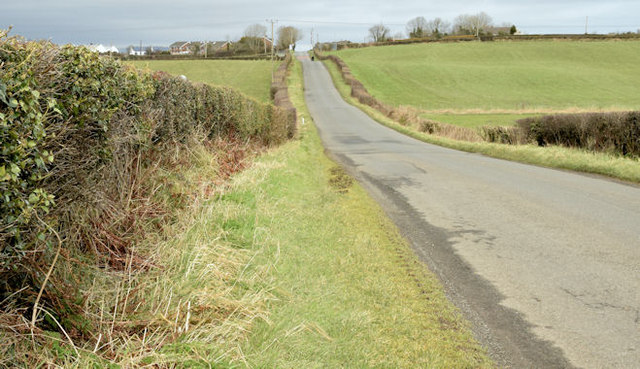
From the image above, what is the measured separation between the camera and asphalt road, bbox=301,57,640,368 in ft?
15.6

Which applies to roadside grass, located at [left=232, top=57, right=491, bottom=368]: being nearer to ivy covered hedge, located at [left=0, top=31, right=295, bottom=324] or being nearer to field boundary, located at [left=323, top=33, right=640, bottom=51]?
ivy covered hedge, located at [left=0, top=31, right=295, bottom=324]

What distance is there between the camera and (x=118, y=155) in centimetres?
604

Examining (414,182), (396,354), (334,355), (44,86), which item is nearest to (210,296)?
(334,355)

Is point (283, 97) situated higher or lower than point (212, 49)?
lower

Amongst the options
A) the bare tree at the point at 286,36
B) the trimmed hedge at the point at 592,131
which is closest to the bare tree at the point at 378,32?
the bare tree at the point at 286,36

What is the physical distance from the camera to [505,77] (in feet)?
239

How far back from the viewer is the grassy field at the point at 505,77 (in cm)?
5491

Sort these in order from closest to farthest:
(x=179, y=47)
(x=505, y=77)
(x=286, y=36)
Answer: (x=505, y=77), (x=286, y=36), (x=179, y=47)

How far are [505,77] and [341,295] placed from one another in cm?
7369

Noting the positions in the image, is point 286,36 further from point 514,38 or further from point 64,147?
point 64,147

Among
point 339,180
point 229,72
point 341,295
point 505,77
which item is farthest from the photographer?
point 229,72

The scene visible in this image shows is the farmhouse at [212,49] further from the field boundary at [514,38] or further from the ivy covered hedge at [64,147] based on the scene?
the ivy covered hedge at [64,147]

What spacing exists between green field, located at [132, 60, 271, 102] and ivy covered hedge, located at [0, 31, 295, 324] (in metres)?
45.9

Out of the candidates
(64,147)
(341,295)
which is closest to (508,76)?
(341,295)
